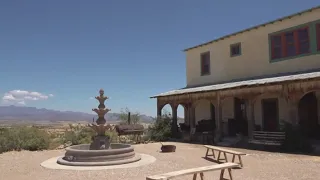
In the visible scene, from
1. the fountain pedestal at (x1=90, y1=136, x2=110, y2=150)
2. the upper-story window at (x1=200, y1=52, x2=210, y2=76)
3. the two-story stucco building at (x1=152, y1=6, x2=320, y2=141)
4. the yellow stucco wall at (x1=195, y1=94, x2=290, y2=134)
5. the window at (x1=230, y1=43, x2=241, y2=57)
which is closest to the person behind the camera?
the fountain pedestal at (x1=90, y1=136, x2=110, y2=150)

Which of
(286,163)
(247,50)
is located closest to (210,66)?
(247,50)

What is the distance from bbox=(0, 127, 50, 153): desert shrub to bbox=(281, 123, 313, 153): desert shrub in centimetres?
1181

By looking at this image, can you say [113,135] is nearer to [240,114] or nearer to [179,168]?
[240,114]

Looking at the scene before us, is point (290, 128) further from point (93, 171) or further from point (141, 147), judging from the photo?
point (93, 171)

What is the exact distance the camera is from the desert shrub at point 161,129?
21234 mm

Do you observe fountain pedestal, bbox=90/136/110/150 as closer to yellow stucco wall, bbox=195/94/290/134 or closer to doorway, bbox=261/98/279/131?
yellow stucco wall, bbox=195/94/290/134

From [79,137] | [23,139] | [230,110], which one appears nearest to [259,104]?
[230,110]

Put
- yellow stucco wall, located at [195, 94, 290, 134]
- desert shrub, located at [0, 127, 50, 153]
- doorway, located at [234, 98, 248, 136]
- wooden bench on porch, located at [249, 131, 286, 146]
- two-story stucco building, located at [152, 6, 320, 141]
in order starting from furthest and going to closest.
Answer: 1. doorway, located at [234, 98, 248, 136]
2. yellow stucco wall, located at [195, 94, 290, 134]
3. desert shrub, located at [0, 127, 50, 153]
4. two-story stucco building, located at [152, 6, 320, 141]
5. wooden bench on porch, located at [249, 131, 286, 146]

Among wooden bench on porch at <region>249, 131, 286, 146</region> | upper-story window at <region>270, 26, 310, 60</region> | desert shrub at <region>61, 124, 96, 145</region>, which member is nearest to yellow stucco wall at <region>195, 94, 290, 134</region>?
wooden bench on porch at <region>249, 131, 286, 146</region>

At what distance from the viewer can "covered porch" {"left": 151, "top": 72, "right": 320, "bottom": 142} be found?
47.8 ft

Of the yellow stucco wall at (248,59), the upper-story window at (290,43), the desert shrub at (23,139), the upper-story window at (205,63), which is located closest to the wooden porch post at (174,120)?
the yellow stucco wall at (248,59)

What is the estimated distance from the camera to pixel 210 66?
22.8 metres

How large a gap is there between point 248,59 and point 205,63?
13.4ft

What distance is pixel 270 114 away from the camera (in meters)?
18.6
